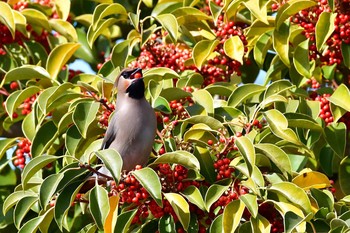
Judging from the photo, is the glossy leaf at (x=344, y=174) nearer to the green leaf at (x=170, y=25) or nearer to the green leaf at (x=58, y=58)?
the green leaf at (x=170, y=25)

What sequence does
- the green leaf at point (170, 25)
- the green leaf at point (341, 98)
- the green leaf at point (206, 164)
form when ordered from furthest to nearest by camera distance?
the green leaf at point (170, 25), the green leaf at point (341, 98), the green leaf at point (206, 164)

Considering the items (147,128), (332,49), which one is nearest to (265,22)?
(332,49)

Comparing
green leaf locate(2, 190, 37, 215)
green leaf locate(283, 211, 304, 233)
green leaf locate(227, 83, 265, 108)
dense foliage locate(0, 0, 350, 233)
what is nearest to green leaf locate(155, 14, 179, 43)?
dense foliage locate(0, 0, 350, 233)

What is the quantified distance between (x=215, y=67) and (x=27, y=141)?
108 cm

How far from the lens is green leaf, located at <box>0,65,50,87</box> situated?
16.6ft

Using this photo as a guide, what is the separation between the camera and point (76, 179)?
441 centimetres

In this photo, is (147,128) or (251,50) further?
(251,50)

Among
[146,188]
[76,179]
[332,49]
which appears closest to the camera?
[146,188]

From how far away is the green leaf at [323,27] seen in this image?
4871mm

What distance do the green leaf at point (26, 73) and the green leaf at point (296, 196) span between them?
147 cm

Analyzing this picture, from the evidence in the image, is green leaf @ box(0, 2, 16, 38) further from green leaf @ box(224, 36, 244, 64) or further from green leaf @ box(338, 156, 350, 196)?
green leaf @ box(338, 156, 350, 196)

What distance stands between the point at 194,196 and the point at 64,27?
185 centimetres

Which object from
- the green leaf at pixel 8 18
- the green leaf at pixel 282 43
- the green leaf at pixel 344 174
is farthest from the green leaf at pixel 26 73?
the green leaf at pixel 344 174

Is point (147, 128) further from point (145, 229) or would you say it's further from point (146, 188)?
point (146, 188)
